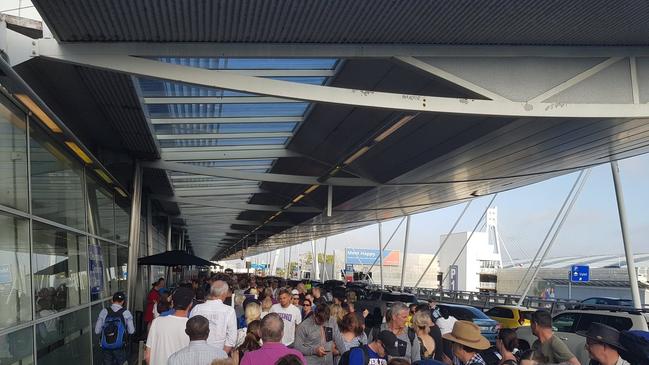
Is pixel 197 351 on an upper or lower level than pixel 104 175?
lower

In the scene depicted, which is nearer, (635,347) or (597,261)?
(635,347)

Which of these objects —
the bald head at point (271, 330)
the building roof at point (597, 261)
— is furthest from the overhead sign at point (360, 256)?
the bald head at point (271, 330)

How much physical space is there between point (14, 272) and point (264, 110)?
31.8 ft

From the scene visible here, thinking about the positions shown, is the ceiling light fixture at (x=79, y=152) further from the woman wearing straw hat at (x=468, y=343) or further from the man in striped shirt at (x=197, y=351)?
the woman wearing straw hat at (x=468, y=343)

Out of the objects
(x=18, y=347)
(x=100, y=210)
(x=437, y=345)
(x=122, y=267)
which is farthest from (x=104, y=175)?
(x=437, y=345)

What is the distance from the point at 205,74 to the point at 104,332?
4.30 metres

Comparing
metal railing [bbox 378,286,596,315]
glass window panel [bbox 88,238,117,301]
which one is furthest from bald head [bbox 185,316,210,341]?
metal railing [bbox 378,286,596,315]

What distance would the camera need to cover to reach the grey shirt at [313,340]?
763 centimetres

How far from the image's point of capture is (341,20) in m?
9.03

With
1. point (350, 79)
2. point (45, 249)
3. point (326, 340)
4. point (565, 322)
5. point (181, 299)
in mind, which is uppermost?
point (350, 79)

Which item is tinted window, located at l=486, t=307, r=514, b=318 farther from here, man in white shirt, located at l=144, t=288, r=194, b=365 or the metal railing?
man in white shirt, located at l=144, t=288, r=194, b=365

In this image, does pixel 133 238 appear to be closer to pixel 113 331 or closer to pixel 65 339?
pixel 65 339

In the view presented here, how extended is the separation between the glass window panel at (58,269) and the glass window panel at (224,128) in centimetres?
575

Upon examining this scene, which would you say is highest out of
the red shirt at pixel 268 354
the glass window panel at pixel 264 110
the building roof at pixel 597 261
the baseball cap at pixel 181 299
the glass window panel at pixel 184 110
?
the glass window panel at pixel 264 110
